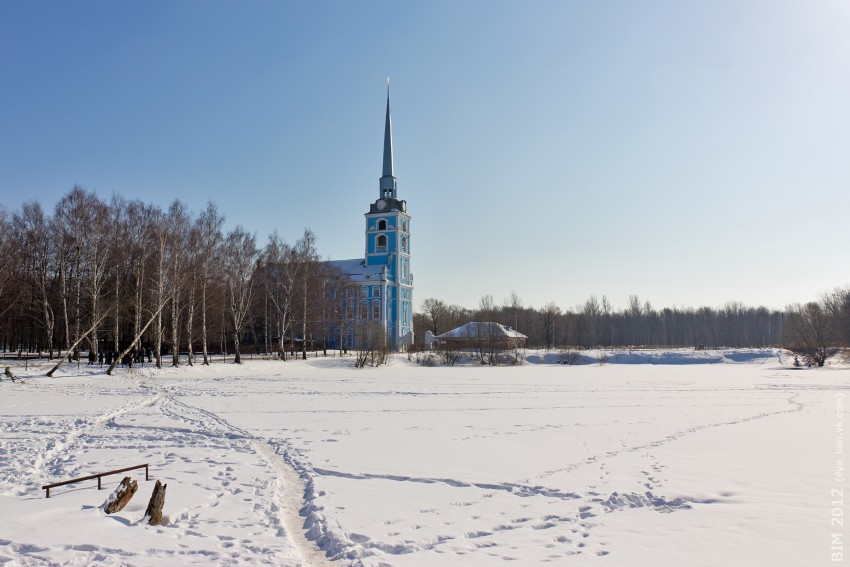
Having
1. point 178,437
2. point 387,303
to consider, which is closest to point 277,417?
point 178,437

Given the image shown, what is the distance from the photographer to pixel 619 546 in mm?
5820

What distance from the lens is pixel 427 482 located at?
8531 millimetres

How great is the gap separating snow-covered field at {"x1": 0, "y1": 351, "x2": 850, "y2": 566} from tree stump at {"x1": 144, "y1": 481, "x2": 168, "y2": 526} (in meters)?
0.16

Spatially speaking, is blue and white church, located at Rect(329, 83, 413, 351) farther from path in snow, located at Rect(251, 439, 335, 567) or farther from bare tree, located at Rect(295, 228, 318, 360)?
path in snow, located at Rect(251, 439, 335, 567)

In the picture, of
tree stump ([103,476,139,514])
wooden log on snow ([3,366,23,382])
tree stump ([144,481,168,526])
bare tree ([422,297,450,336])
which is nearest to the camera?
tree stump ([144,481,168,526])

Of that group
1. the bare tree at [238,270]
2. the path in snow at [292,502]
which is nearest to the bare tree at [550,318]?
the bare tree at [238,270]

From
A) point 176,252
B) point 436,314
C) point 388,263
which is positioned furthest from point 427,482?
point 436,314

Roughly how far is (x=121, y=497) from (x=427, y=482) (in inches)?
156

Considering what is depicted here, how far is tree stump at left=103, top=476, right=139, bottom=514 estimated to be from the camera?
6.88m

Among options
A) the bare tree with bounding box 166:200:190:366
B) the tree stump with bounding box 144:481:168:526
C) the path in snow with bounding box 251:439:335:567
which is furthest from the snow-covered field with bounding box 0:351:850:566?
the bare tree with bounding box 166:200:190:366

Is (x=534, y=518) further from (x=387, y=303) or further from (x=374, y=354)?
(x=387, y=303)

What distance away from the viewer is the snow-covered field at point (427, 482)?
228 inches

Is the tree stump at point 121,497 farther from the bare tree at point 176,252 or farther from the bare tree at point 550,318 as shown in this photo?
the bare tree at point 550,318

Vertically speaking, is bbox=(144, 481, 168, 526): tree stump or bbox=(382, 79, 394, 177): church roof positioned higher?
bbox=(382, 79, 394, 177): church roof
